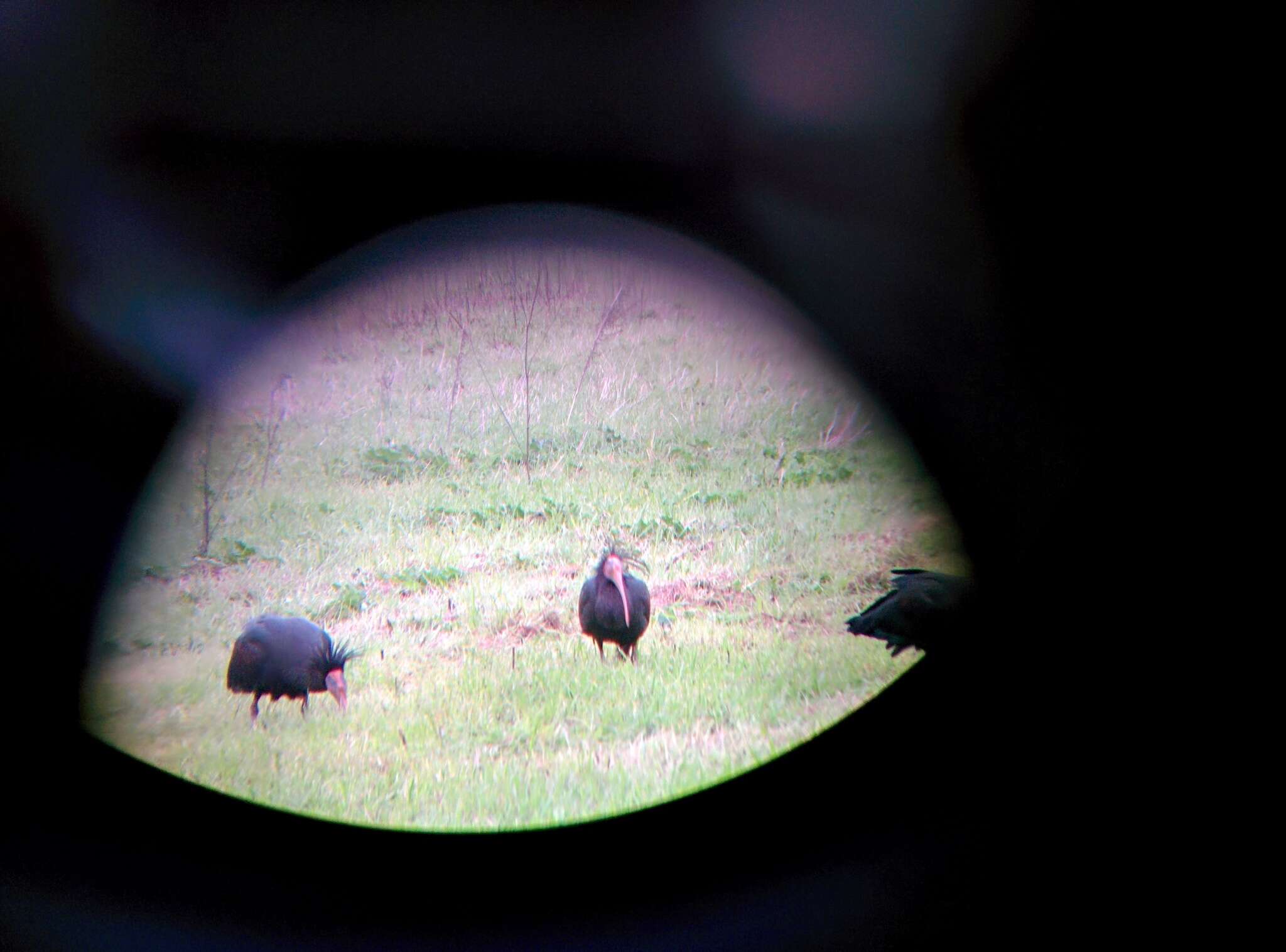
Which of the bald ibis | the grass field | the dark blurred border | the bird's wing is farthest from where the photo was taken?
the bird's wing

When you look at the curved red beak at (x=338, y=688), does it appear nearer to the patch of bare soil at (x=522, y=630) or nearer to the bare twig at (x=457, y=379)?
the patch of bare soil at (x=522, y=630)

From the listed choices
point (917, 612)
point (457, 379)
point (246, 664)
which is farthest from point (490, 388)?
point (917, 612)

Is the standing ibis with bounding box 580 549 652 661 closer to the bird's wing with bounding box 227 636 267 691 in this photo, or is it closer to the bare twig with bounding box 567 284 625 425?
the bare twig with bounding box 567 284 625 425

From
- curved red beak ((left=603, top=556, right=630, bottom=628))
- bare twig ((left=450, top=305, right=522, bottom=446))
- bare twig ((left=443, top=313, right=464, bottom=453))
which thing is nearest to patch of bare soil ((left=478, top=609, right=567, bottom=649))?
curved red beak ((left=603, top=556, right=630, bottom=628))

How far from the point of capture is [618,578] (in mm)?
2891

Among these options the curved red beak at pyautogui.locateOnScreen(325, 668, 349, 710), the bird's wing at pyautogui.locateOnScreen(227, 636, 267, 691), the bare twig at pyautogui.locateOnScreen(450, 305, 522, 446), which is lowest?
the curved red beak at pyautogui.locateOnScreen(325, 668, 349, 710)

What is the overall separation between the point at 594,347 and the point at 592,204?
55cm

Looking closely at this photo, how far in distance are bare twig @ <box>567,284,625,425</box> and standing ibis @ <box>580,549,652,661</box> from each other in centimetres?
63

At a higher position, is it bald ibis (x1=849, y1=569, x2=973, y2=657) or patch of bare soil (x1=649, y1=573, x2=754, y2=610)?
patch of bare soil (x1=649, y1=573, x2=754, y2=610)

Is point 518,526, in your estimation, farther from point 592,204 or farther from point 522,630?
point 592,204

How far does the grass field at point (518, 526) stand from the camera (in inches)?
101

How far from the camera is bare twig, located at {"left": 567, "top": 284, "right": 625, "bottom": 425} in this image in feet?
10.4

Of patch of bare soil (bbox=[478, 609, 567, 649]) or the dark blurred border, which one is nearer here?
the dark blurred border

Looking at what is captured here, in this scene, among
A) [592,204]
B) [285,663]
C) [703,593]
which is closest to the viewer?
[285,663]
